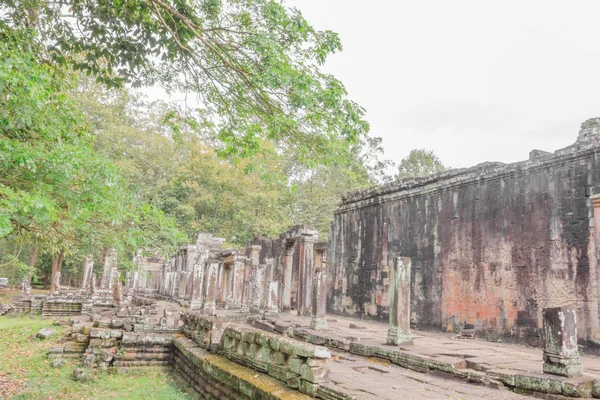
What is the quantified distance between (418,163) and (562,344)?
1032 inches

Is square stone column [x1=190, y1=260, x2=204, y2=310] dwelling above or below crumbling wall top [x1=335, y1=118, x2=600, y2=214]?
below

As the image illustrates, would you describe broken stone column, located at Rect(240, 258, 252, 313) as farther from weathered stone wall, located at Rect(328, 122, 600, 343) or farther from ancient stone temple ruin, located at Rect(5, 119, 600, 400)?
weathered stone wall, located at Rect(328, 122, 600, 343)

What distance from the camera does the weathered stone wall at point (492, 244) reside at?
28.3 feet

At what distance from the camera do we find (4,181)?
4.80 meters

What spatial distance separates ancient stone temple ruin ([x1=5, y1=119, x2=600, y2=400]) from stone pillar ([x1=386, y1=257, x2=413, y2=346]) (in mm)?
34

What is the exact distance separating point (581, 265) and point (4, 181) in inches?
381

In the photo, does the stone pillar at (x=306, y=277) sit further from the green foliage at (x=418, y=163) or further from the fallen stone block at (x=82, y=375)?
the green foliage at (x=418, y=163)

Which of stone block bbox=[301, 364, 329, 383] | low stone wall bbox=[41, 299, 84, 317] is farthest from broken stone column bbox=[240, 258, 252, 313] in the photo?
stone block bbox=[301, 364, 329, 383]

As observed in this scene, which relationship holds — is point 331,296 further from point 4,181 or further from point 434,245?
point 4,181

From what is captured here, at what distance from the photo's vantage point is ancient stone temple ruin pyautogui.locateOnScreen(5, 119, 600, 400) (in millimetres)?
5176

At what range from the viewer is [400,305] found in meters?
8.00

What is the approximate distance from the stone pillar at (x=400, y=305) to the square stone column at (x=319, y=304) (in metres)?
2.12

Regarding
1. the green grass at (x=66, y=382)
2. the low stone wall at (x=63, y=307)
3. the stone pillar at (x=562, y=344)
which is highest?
the stone pillar at (x=562, y=344)

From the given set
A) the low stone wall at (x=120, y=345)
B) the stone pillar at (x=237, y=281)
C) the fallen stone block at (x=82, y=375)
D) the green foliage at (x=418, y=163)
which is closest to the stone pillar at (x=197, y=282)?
the stone pillar at (x=237, y=281)
